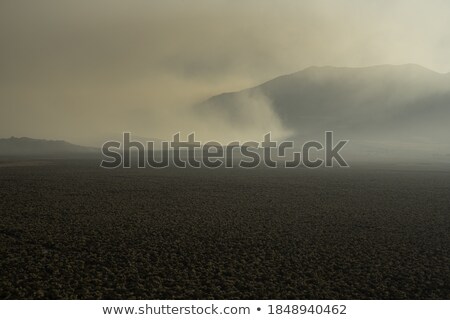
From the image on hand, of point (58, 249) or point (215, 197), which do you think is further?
point (215, 197)

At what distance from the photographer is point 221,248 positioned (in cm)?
1303

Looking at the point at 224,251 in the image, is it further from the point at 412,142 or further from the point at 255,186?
the point at 412,142

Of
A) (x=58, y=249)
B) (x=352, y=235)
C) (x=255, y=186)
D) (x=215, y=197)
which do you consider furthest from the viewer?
(x=255, y=186)

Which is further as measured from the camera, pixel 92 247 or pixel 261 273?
pixel 92 247

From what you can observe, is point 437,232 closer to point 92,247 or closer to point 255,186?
→ point 92,247

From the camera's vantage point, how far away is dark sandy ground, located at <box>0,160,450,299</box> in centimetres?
956

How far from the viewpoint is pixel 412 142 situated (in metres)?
185

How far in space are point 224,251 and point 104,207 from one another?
10.1 meters

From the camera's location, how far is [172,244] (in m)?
13.5

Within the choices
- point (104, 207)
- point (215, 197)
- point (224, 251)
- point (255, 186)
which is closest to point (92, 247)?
point (224, 251)

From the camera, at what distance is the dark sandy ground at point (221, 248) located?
9.56 m

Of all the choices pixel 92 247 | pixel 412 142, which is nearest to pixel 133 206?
pixel 92 247
